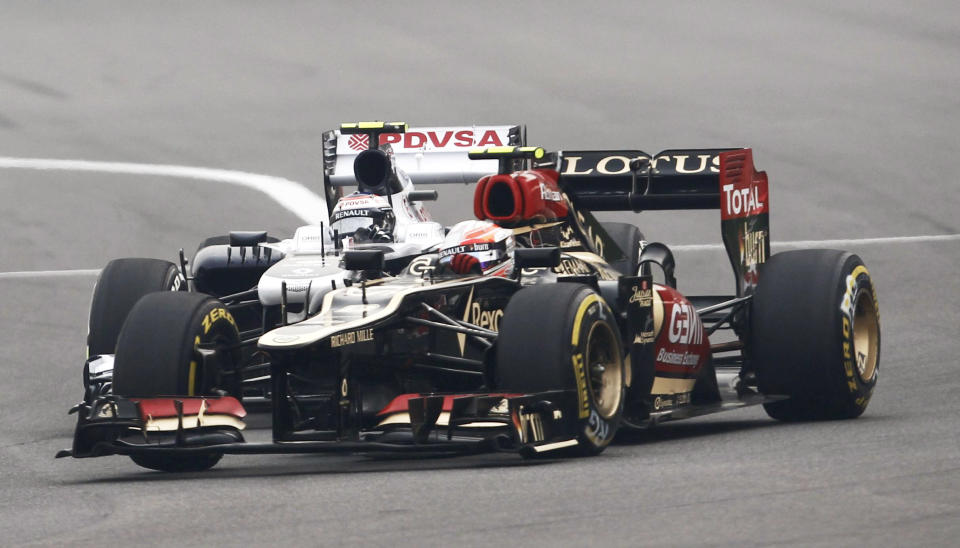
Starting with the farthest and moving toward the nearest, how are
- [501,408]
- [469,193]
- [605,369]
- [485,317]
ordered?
[469,193] < [485,317] < [605,369] < [501,408]

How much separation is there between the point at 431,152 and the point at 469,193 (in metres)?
10.5

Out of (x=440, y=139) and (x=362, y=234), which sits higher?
(x=440, y=139)

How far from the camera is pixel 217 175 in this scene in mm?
28625

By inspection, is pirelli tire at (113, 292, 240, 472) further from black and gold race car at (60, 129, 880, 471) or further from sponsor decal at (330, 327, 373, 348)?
sponsor decal at (330, 327, 373, 348)

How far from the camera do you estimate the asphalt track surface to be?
8320mm

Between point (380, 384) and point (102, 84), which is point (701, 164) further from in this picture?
point (102, 84)

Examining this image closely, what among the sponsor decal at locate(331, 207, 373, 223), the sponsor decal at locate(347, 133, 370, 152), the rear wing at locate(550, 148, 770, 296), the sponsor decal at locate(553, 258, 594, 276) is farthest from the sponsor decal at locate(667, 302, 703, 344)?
the sponsor decal at locate(347, 133, 370, 152)

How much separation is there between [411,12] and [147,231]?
16.7m

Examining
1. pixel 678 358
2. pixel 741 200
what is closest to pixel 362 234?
pixel 741 200

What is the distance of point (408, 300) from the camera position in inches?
423

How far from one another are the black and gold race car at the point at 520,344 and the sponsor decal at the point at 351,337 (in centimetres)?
2

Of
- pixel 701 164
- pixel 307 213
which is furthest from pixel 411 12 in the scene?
pixel 701 164

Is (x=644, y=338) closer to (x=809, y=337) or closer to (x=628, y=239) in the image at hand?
(x=809, y=337)

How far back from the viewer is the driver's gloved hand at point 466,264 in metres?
11.7
